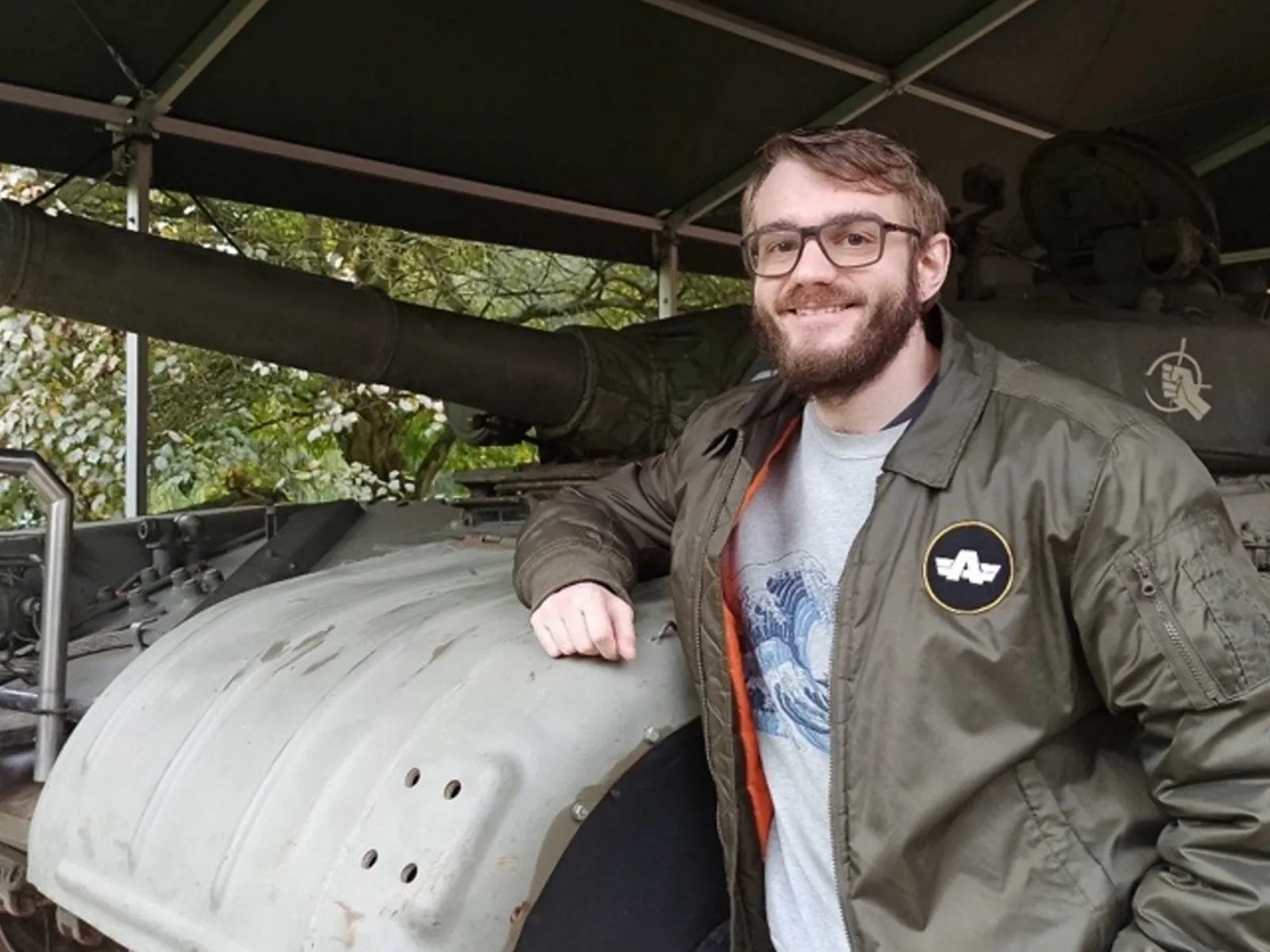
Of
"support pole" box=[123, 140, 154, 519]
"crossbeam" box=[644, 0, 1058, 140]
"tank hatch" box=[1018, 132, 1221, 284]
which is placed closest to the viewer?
"tank hatch" box=[1018, 132, 1221, 284]

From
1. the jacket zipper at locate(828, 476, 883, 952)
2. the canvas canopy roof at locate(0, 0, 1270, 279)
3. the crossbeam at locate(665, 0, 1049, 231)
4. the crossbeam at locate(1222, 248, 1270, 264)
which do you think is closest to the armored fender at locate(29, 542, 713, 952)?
the jacket zipper at locate(828, 476, 883, 952)

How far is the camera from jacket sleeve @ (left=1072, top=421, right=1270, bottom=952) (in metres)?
1.72

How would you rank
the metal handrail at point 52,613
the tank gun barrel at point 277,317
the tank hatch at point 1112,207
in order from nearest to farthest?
the metal handrail at point 52,613, the tank gun barrel at point 277,317, the tank hatch at point 1112,207

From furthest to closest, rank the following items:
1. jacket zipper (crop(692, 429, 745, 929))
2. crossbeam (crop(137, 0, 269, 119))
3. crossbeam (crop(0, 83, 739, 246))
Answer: crossbeam (crop(0, 83, 739, 246)) < crossbeam (crop(137, 0, 269, 119)) < jacket zipper (crop(692, 429, 745, 929))

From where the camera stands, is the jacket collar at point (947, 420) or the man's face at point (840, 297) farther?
the man's face at point (840, 297)

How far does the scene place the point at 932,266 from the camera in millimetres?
2217

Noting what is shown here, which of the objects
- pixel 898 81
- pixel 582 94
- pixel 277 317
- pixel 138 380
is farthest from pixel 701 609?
pixel 898 81

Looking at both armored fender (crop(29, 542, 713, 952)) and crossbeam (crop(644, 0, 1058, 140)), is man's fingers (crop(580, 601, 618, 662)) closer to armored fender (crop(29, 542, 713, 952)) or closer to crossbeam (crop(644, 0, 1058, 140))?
armored fender (crop(29, 542, 713, 952))

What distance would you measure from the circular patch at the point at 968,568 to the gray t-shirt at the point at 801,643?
0.62 feet

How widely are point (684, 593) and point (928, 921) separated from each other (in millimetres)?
644

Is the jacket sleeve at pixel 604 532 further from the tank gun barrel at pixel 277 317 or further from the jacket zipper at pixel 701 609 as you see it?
the tank gun barrel at pixel 277 317

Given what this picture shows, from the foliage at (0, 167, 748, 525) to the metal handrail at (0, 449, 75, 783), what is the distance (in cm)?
675

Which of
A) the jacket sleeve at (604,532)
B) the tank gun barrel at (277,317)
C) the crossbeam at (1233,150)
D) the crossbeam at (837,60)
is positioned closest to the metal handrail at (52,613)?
the tank gun barrel at (277,317)

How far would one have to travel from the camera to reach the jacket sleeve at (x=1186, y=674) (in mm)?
1724
